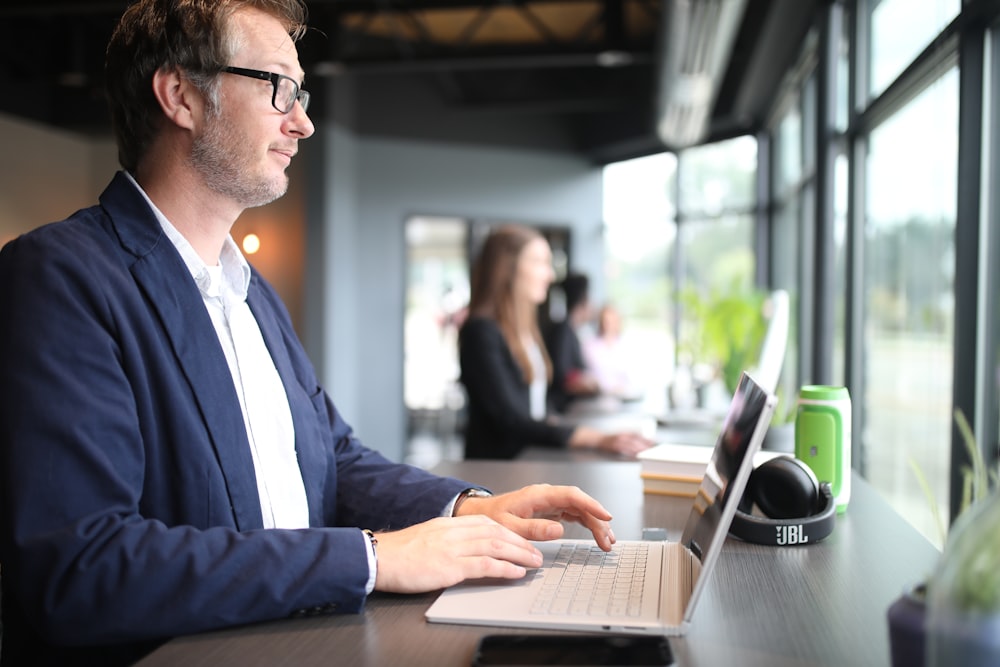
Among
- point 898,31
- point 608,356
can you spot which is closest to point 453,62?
point 608,356

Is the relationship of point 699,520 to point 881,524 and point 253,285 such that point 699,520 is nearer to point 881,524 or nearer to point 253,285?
point 881,524

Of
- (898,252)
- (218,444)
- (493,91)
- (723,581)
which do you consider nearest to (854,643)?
(723,581)

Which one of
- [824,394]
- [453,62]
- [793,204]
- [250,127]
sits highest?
[453,62]

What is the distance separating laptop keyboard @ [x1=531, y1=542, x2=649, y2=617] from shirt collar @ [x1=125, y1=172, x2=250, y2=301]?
0.71 m

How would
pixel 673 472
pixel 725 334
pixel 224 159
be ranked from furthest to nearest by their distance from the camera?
pixel 725 334 < pixel 673 472 < pixel 224 159

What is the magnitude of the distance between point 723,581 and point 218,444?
778 millimetres

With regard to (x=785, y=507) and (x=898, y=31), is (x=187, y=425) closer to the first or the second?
(x=785, y=507)

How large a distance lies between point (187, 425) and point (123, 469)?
0.14m

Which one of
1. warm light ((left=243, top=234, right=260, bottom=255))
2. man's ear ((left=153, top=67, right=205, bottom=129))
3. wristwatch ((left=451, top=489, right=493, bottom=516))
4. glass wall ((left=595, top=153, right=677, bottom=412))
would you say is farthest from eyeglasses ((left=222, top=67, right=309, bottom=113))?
glass wall ((left=595, top=153, right=677, bottom=412))

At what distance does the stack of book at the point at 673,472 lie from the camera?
1892mm

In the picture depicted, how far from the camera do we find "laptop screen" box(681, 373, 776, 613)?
0.99 metres

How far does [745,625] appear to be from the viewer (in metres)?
Result: 1.06

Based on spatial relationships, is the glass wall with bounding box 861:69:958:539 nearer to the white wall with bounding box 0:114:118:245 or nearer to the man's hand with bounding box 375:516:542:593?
the man's hand with bounding box 375:516:542:593

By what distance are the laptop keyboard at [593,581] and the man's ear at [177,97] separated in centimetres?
93
